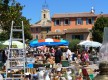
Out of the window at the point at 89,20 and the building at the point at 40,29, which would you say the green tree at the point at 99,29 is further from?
the building at the point at 40,29

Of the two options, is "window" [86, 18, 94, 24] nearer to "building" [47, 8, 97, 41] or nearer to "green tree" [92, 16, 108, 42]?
"building" [47, 8, 97, 41]

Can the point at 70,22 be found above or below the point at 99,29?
above

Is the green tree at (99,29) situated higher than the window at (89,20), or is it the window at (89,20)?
the window at (89,20)

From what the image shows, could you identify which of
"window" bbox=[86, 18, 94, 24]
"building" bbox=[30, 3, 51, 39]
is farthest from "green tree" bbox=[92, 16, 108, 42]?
"building" bbox=[30, 3, 51, 39]

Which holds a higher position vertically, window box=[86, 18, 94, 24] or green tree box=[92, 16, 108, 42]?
window box=[86, 18, 94, 24]

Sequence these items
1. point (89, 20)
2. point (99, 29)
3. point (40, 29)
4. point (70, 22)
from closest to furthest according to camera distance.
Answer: point (99, 29), point (89, 20), point (70, 22), point (40, 29)

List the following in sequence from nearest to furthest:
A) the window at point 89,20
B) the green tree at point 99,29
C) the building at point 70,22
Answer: the green tree at point 99,29 < the building at point 70,22 < the window at point 89,20

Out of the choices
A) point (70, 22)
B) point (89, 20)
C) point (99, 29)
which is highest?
point (89, 20)

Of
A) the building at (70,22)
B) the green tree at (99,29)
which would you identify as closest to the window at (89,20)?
the building at (70,22)

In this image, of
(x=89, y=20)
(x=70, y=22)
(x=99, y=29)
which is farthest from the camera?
(x=70, y=22)

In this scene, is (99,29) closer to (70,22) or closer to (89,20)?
(89,20)

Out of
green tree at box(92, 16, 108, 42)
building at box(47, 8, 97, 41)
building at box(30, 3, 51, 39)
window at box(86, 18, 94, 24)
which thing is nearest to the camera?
green tree at box(92, 16, 108, 42)

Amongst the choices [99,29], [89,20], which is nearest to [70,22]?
[89,20]

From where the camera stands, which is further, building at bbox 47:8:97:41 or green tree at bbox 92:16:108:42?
building at bbox 47:8:97:41
